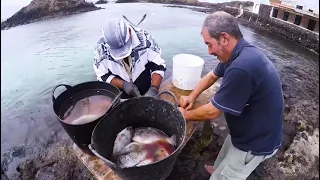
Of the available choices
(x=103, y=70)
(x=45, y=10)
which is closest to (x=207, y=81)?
(x=103, y=70)

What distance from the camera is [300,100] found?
643cm

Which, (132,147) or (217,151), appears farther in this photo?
(217,151)

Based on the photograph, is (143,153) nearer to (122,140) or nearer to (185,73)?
(122,140)

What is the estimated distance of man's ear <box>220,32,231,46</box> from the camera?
184 cm

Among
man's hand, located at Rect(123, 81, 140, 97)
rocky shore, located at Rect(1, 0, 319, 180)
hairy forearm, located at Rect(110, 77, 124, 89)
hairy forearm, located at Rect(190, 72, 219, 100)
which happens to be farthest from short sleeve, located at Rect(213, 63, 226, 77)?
rocky shore, located at Rect(1, 0, 319, 180)

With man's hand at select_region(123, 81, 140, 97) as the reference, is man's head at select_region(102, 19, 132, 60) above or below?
above

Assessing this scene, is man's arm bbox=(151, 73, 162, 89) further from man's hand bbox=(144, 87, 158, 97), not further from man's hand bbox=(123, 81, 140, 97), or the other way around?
man's hand bbox=(123, 81, 140, 97)

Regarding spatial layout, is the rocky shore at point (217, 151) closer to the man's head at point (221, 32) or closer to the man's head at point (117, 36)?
the man's head at point (117, 36)

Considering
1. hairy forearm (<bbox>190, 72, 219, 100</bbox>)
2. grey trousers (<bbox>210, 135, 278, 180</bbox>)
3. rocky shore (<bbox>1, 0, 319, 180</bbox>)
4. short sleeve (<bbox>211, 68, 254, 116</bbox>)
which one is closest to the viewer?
short sleeve (<bbox>211, 68, 254, 116</bbox>)

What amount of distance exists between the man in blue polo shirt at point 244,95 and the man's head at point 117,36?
97 cm

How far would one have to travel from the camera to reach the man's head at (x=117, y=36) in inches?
94.1

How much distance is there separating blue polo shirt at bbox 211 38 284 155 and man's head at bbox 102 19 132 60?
1.22 meters

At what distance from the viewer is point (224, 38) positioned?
1.87 metres

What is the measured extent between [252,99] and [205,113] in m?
0.46
